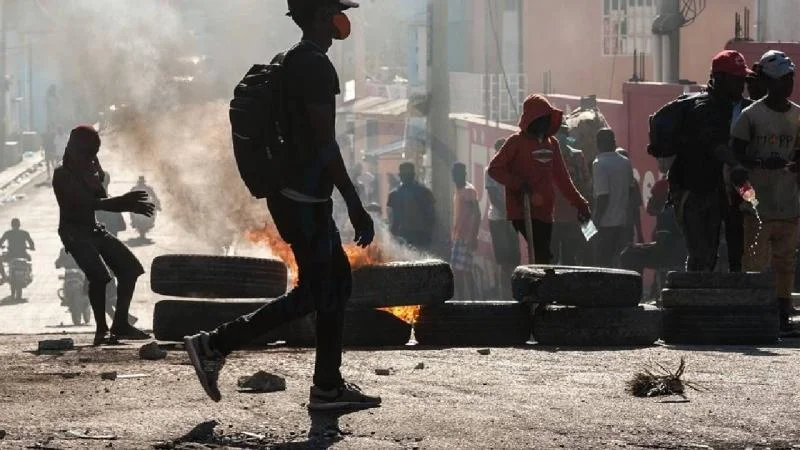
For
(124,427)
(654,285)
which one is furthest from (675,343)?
(654,285)

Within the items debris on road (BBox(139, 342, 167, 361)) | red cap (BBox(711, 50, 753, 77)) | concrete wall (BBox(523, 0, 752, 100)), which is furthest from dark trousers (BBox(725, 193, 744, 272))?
concrete wall (BBox(523, 0, 752, 100))

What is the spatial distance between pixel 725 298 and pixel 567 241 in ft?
15.7

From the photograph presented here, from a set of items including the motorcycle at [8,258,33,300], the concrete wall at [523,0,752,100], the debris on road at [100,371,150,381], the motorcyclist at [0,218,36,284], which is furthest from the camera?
the concrete wall at [523,0,752,100]

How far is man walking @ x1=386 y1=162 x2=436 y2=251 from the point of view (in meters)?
22.4

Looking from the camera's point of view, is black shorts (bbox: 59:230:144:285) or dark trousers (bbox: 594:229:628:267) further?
dark trousers (bbox: 594:229:628:267)

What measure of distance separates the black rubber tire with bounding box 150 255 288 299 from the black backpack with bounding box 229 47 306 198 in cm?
423

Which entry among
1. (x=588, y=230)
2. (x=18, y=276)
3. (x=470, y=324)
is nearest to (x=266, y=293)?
(x=470, y=324)

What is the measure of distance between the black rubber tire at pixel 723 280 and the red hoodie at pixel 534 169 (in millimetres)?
1434

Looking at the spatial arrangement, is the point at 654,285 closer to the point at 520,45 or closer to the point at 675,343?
the point at 675,343

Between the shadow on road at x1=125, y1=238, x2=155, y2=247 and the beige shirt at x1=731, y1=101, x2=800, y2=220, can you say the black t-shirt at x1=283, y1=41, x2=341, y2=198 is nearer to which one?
the beige shirt at x1=731, y1=101, x2=800, y2=220

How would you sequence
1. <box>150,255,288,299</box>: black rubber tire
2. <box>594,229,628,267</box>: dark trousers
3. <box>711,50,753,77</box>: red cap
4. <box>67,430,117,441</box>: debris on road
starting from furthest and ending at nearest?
<box>594,229,628,267</box>: dark trousers < <box>150,255,288,299</box>: black rubber tire < <box>711,50,753,77</box>: red cap < <box>67,430,117,441</box>: debris on road

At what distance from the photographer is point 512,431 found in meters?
7.16

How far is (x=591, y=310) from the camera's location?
11.0 m

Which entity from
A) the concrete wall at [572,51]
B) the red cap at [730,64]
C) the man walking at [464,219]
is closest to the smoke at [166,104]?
the concrete wall at [572,51]
